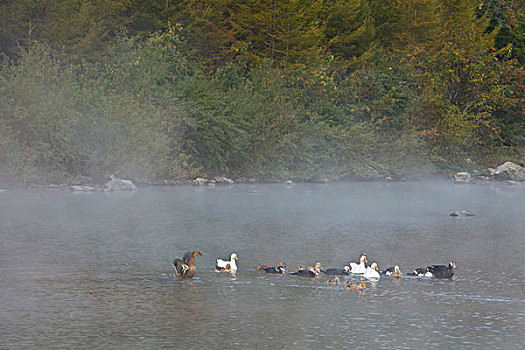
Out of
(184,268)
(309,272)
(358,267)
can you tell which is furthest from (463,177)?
(184,268)

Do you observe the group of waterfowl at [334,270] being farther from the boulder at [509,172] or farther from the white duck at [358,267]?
the boulder at [509,172]

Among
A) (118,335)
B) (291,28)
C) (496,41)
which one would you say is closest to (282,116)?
(291,28)

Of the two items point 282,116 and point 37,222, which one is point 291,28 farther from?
point 37,222

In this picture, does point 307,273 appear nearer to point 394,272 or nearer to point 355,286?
point 355,286

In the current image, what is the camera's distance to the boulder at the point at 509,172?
49.1m

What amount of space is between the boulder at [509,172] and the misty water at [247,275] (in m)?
15.3

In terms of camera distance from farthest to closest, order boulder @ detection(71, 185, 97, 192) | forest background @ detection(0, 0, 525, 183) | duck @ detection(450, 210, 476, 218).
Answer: forest background @ detection(0, 0, 525, 183) → boulder @ detection(71, 185, 97, 192) → duck @ detection(450, 210, 476, 218)

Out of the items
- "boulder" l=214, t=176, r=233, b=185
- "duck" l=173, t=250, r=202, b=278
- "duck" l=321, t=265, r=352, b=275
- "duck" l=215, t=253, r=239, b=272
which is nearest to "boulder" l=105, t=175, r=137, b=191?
"boulder" l=214, t=176, r=233, b=185

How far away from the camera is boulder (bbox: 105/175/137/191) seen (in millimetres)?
36906

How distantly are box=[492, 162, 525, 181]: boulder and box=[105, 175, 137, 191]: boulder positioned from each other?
2305 centimetres

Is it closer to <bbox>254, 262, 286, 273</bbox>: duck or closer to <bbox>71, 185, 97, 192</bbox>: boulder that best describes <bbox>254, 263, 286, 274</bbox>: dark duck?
<bbox>254, 262, 286, 273</bbox>: duck

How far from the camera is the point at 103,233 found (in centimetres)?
2427

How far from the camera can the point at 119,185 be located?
37094 mm

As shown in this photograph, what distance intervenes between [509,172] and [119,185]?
79.1 ft
